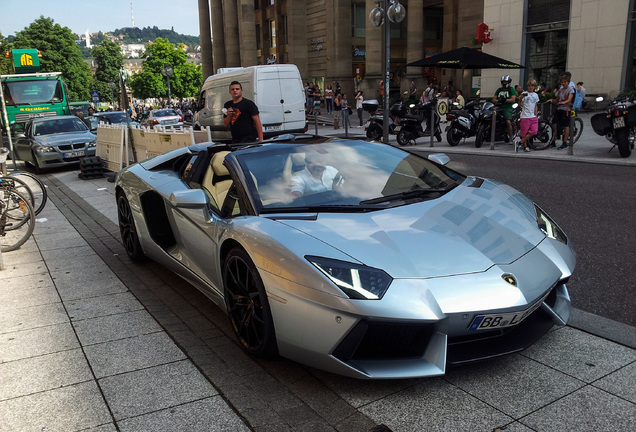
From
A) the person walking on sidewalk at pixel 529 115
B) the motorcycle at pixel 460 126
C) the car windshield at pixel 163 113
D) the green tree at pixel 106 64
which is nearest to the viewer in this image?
the person walking on sidewalk at pixel 529 115

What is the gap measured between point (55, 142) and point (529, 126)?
12682 mm

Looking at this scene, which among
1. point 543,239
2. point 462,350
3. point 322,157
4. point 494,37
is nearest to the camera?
point 462,350

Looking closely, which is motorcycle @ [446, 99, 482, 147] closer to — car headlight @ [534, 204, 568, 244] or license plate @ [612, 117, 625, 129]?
license plate @ [612, 117, 625, 129]

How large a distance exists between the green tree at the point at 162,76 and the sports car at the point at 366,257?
9144 cm

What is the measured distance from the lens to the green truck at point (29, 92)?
22.3 m

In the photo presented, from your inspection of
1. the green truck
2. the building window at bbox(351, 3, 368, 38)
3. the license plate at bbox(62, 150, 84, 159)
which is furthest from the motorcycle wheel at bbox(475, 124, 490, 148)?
the building window at bbox(351, 3, 368, 38)

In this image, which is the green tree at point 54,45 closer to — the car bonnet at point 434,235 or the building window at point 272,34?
the building window at point 272,34

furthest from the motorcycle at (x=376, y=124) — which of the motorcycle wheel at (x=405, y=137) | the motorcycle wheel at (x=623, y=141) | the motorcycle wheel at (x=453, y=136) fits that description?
the motorcycle wheel at (x=623, y=141)

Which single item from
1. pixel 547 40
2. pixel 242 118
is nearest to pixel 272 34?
pixel 547 40

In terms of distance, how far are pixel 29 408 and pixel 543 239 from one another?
2.99 metres

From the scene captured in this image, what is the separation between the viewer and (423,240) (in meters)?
2.96

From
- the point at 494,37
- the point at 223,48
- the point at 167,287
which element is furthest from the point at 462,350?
the point at 223,48

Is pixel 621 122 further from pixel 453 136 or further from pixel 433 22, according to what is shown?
pixel 433 22

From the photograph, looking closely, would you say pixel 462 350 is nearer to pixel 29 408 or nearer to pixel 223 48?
pixel 29 408
